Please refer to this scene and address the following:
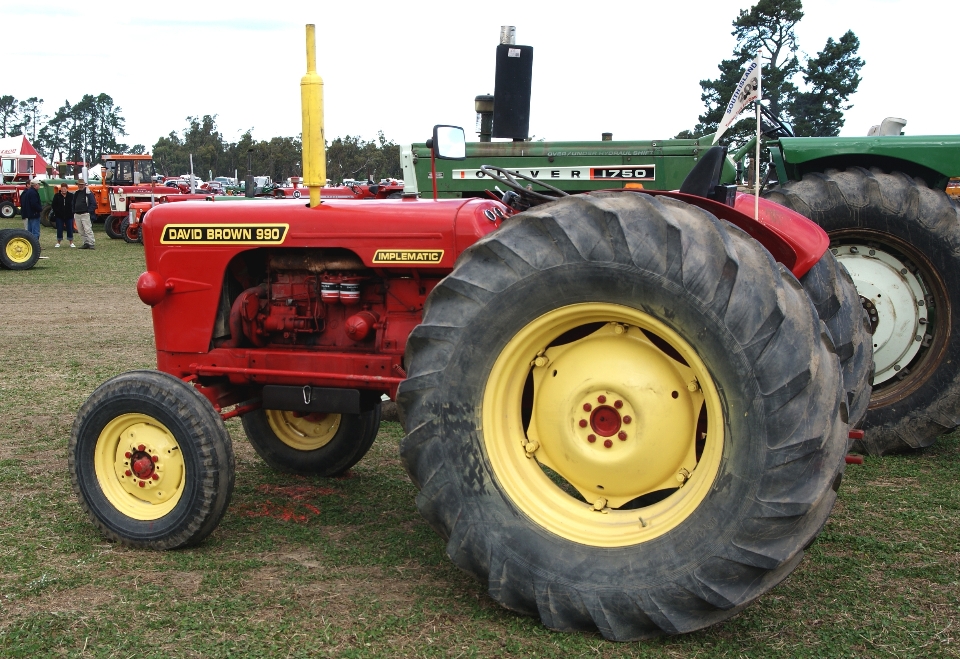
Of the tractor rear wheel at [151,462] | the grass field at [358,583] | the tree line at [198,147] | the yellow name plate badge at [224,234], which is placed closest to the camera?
the grass field at [358,583]

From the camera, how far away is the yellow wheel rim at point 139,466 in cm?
377

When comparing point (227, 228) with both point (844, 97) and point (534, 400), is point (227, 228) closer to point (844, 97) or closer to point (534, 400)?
point (534, 400)

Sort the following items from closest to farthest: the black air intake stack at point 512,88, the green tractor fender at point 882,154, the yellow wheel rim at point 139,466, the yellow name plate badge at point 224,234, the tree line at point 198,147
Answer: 1. the yellow wheel rim at point 139,466
2. the yellow name plate badge at point 224,234
3. the green tractor fender at point 882,154
4. the black air intake stack at point 512,88
5. the tree line at point 198,147

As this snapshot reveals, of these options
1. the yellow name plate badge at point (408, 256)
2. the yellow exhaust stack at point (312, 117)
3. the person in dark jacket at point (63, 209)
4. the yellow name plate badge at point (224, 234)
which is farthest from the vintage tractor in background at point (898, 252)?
the person in dark jacket at point (63, 209)

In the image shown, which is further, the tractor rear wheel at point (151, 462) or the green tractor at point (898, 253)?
the green tractor at point (898, 253)

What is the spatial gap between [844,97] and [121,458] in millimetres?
19910

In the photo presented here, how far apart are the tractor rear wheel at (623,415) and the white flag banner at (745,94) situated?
36.5 inches

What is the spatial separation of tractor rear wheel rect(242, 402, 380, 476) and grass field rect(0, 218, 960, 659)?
9 centimetres

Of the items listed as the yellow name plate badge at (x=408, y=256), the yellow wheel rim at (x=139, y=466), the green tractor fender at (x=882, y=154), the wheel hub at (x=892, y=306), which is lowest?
the yellow wheel rim at (x=139, y=466)

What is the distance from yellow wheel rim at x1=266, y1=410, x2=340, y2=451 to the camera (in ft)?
15.6

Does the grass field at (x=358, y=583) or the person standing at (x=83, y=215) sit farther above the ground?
the grass field at (x=358, y=583)

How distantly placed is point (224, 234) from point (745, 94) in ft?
7.39

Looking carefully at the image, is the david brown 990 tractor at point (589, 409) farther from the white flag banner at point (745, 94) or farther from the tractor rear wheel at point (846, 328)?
the white flag banner at point (745, 94)

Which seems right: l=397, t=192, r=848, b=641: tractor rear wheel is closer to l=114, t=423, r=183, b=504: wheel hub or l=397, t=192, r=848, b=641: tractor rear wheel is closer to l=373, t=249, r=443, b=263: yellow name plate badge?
l=373, t=249, r=443, b=263: yellow name plate badge
